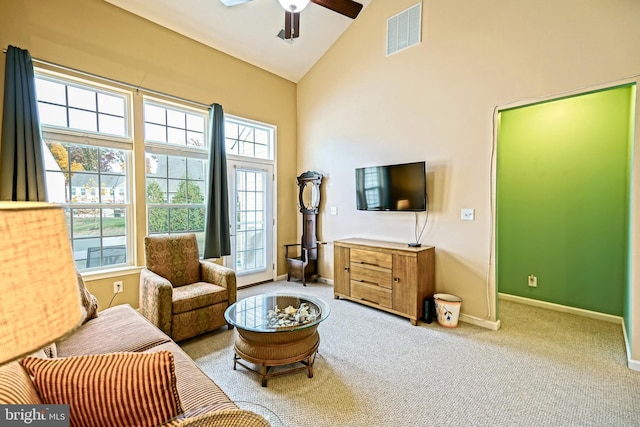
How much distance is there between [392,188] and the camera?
11.9ft

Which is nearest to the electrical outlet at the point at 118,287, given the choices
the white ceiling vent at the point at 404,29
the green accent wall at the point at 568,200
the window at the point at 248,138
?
the window at the point at 248,138

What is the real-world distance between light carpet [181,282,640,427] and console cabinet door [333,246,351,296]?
66cm

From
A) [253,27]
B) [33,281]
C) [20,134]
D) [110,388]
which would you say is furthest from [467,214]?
[20,134]

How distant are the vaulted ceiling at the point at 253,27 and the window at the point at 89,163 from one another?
43.0 inches

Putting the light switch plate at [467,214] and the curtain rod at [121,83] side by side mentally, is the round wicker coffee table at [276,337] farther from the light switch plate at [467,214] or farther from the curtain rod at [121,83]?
the curtain rod at [121,83]

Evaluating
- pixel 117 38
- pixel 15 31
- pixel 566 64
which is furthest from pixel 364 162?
pixel 15 31

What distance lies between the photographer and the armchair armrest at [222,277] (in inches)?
118

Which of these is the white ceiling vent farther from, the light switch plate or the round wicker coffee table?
the round wicker coffee table

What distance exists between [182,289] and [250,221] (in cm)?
179

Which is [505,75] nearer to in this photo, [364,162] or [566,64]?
[566,64]

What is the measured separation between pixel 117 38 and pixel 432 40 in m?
3.56

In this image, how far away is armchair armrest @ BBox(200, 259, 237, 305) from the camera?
9.85ft

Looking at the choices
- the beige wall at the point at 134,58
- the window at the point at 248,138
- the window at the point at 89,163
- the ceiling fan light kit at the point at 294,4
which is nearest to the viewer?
the ceiling fan light kit at the point at 294,4

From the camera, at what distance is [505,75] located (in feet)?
9.57
